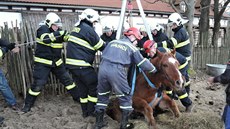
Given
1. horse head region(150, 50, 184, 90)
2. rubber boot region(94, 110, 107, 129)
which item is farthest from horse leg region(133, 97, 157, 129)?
rubber boot region(94, 110, 107, 129)

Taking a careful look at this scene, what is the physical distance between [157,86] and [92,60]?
1.47 m

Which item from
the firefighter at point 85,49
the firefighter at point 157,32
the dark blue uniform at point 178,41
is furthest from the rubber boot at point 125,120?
the firefighter at point 157,32

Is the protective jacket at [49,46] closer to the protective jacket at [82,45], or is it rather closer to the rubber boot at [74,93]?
the protective jacket at [82,45]

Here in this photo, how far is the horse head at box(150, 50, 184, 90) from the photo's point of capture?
13.1 feet

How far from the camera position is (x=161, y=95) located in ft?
15.3

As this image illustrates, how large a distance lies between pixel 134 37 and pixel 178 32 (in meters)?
1.72

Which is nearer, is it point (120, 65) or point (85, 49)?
point (120, 65)

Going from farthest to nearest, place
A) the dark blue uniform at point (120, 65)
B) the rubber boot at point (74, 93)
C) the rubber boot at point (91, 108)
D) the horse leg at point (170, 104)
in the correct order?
the rubber boot at point (74, 93) < the rubber boot at point (91, 108) < the horse leg at point (170, 104) < the dark blue uniform at point (120, 65)

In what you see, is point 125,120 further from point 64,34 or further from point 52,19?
point 52,19

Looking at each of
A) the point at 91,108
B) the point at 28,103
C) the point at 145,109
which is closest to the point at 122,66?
the point at 145,109

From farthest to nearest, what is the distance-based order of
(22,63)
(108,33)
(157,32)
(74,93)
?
1. (108,33)
2. (157,32)
3. (22,63)
4. (74,93)

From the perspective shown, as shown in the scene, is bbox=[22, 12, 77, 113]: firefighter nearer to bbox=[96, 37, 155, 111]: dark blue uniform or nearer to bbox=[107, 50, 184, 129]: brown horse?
bbox=[96, 37, 155, 111]: dark blue uniform

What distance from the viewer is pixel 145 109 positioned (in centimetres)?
438

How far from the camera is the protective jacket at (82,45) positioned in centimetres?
488
